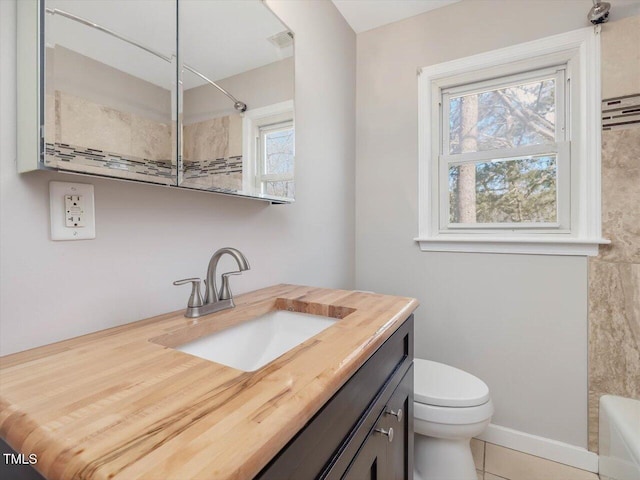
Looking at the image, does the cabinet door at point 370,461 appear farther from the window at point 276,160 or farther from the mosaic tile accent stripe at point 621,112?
the mosaic tile accent stripe at point 621,112

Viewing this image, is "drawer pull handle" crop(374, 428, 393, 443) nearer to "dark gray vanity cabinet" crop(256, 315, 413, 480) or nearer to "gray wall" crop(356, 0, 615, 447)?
"dark gray vanity cabinet" crop(256, 315, 413, 480)

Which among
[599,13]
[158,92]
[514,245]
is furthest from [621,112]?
[158,92]

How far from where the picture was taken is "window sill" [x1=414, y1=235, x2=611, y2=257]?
4.83 ft

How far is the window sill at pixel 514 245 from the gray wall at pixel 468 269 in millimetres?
38

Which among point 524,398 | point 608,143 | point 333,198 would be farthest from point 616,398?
point 333,198

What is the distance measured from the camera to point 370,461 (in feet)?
2.37

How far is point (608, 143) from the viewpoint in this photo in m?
1.43

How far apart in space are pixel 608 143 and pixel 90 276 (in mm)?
2049

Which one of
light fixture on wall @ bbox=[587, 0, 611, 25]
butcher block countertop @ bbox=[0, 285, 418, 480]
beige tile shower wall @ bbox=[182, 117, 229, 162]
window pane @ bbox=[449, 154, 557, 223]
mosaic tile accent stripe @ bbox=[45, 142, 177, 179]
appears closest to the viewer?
butcher block countertop @ bbox=[0, 285, 418, 480]

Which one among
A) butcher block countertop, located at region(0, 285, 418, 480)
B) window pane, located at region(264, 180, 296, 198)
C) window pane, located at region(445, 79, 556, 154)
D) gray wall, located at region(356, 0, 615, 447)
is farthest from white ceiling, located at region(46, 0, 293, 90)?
window pane, located at region(445, 79, 556, 154)

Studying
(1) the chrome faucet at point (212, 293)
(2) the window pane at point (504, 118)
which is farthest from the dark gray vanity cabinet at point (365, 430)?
(2) the window pane at point (504, 118)

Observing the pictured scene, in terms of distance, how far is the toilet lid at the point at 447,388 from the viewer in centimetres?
125

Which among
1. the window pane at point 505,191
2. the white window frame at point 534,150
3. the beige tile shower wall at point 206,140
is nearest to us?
the beige tile shower wall at point 206,140

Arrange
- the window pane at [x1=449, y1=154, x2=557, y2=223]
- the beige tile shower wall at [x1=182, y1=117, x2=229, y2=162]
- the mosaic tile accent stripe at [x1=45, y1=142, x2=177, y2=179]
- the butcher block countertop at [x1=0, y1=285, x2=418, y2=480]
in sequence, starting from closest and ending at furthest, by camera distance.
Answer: the butcher block countertop at [x1=0, y1=285, x2=418, y2=480]
the mosaic tile accent stripe at [x1=45, y1=142, x2=177, y2=179]
the beige tile shower wall at [x1=182, y1=117, x2=229, y2=162]
the window pane at [x1=449, y1=154, x2=557, y2=223]
